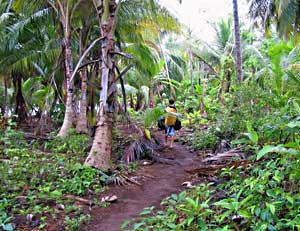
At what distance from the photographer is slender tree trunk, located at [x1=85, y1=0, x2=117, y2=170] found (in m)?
6.73

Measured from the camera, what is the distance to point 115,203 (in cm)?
543

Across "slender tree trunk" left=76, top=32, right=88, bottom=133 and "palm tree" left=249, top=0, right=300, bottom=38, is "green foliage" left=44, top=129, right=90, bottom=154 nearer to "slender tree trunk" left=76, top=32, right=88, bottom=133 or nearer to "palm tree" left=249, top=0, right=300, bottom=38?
"slender tree trunk" left=76, top=32, right=88, bottom=133

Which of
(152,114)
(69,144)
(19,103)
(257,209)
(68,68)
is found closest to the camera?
(257,209)

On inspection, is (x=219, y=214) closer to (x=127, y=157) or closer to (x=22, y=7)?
(x=127, y=157)

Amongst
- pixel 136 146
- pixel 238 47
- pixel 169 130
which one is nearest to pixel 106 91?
pixel 136 146

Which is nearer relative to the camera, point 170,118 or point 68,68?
point 170,118

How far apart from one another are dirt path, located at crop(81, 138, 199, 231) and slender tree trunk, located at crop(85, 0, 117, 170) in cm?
81

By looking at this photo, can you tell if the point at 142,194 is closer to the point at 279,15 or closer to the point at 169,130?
the point at 169,130

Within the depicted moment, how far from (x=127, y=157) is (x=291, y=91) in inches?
143

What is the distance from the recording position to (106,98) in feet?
22.7

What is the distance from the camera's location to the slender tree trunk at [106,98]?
6729mm

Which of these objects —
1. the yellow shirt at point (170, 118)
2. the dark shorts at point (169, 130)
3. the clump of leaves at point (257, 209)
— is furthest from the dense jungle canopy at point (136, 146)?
the dark shorts at point (169, 130)

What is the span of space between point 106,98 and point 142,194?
209 cm

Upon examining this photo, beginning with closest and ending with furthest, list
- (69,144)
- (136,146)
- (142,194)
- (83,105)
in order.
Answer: (142,194) < (136,146) < (69,144) < (83,105)
